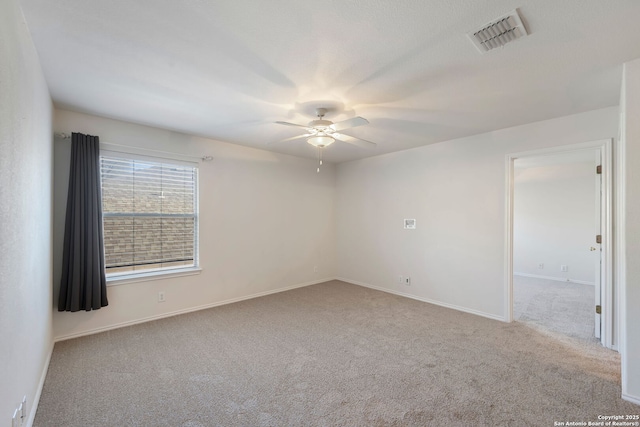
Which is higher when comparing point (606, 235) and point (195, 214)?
point (195, 214)

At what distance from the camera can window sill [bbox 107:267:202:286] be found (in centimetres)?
348

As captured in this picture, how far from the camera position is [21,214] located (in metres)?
1.69

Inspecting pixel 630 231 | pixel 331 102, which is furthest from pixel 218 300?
pixel 630 231

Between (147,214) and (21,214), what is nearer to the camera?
(21,214)

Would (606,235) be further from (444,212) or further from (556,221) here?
(556,221)

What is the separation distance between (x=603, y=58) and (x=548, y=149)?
4.96 ft

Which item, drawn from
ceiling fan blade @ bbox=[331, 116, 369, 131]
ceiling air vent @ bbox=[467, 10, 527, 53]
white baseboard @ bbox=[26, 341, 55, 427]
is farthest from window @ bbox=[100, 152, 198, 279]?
ceiling air vent @ bbox=[467, 10, 527, 53]

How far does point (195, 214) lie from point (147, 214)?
0.62 m

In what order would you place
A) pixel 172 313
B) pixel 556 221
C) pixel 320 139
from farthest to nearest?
pixel 556 221 < pixel 172 313 < pixel 320 139

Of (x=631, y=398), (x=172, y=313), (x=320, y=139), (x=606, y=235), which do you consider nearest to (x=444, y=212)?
(x=606, y=235)

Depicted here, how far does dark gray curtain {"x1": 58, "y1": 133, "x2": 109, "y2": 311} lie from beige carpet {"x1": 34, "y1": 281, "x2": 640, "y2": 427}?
489 mm

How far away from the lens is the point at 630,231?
6.98 ft

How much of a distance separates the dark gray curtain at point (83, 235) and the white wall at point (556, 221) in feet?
26.7

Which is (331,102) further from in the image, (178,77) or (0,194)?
(0,194)
